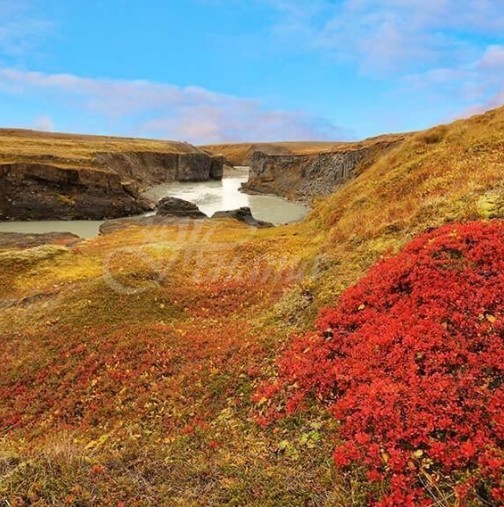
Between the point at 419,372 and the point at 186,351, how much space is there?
23.8 feet

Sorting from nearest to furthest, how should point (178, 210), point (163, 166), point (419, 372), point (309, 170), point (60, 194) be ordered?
point (419, 372) → point (178, 210) → point (60, 194) → point (309, 170) → point (163, 166)

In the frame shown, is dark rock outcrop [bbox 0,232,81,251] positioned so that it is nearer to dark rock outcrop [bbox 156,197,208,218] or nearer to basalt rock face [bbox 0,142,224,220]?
dark rock outcrop [bbox 156,197,208,218]

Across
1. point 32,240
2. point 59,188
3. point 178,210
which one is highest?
point 59,188

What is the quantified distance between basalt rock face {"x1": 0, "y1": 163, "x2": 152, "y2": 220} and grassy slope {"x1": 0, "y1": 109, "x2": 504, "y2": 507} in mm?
37648

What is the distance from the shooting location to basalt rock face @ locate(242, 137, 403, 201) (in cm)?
8462

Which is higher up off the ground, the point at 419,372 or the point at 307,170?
the point at 307,170

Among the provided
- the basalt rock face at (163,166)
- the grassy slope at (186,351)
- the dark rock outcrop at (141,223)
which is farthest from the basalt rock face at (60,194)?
the grassy slope at (186,351)

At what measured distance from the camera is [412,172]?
27.2 m

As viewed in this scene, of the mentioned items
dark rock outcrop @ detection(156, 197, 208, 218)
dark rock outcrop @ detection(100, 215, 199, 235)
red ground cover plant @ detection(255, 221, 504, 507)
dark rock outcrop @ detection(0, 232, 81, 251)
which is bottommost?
dark rock outcrop @ detection(0, 232, 81, 251)

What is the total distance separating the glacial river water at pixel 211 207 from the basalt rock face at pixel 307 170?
4730mm

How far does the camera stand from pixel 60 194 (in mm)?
67062

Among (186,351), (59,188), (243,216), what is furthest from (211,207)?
(186,351)

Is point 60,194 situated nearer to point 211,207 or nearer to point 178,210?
point 178,210

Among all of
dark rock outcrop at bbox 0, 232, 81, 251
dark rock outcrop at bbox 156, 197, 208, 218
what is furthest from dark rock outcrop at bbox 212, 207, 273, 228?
dark rock outcrop at bbox 0, 232, 81, 251
